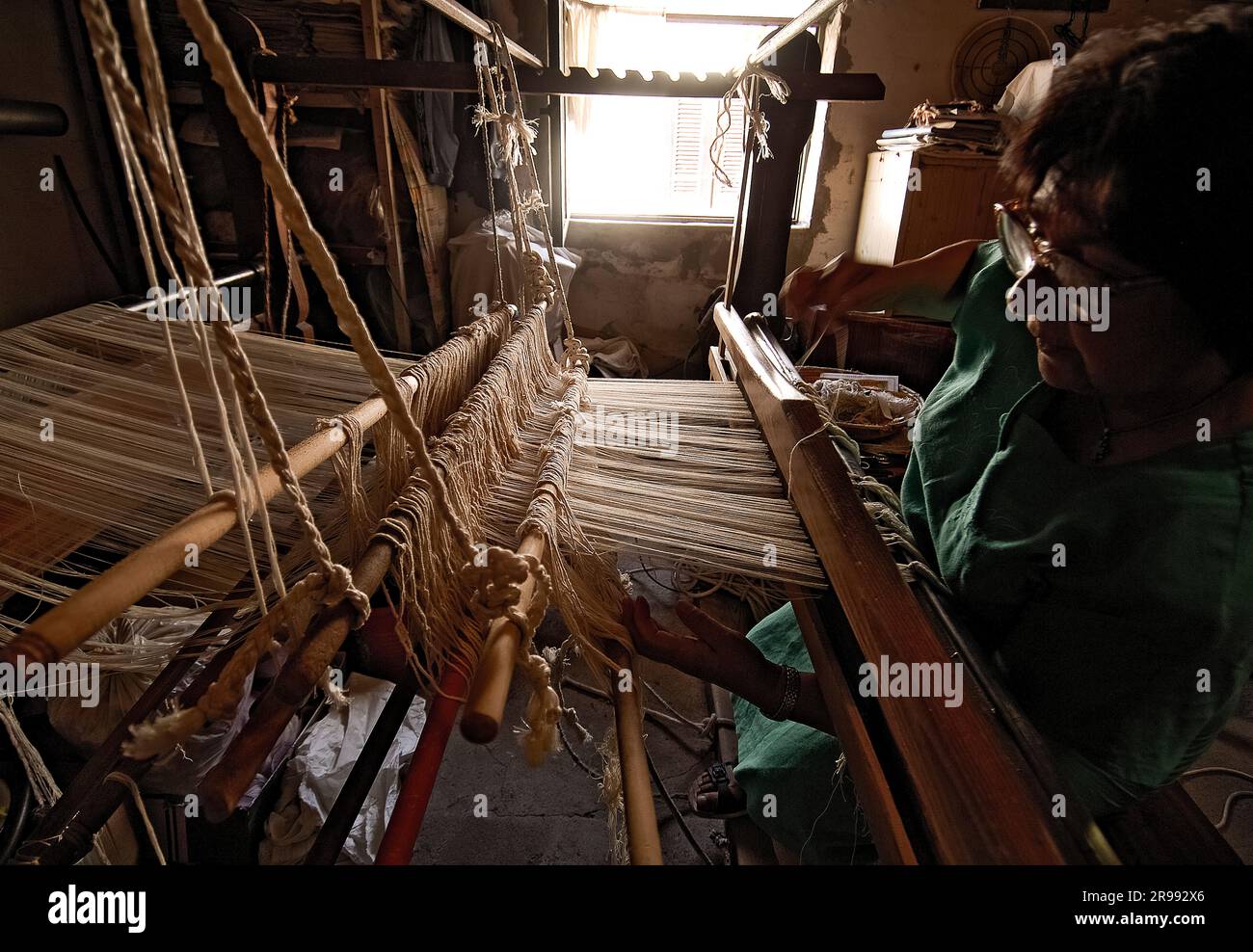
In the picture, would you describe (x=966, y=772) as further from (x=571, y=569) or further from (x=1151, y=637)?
(x=571, y=569)

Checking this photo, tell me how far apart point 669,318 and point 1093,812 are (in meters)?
4.30

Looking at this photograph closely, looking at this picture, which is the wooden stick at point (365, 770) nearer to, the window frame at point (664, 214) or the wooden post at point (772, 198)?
the wooden post at point (772, 198)

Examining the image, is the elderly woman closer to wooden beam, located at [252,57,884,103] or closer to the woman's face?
the woman's face

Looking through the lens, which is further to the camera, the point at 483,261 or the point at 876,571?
the point at 483,261

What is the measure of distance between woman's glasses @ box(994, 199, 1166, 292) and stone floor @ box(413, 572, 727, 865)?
146cm

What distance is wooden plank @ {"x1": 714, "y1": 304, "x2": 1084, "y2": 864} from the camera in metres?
0.65

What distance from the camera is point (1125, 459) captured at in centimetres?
83

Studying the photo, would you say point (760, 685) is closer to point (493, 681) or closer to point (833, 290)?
point (493, 681)

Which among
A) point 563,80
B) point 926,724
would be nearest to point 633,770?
point 926,724

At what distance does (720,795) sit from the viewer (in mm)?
1917

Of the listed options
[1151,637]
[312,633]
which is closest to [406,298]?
[312,633]

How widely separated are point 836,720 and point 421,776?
0.59 meters

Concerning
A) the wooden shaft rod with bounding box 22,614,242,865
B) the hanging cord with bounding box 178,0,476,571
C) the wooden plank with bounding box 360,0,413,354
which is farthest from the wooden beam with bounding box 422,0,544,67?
the wooden plank with bounding box 360,0,413,354

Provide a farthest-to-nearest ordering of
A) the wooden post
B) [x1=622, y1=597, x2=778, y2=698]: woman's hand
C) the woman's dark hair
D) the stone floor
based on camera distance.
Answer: the stone floor → the wooden post → [x1=622, y1=597, x2=778, y2=698]: woman's hand → the woman's dark hair
